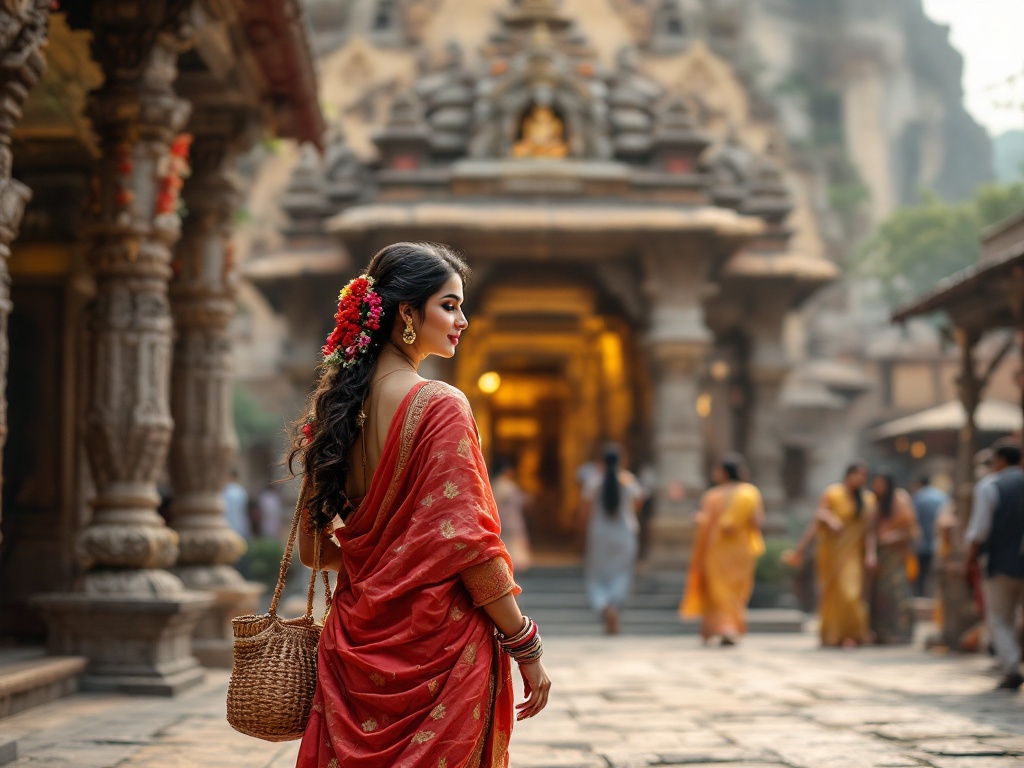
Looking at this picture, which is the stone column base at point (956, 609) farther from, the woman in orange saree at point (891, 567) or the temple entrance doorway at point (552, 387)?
the temple entrance doorway at point (552, 387)

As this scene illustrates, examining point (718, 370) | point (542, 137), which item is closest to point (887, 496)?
point (542, 137)

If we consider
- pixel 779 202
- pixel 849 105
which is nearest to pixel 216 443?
pixel 779 202

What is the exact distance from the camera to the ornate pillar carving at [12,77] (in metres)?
5.18

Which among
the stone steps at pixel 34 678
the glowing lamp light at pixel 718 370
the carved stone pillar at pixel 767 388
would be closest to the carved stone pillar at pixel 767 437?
the carved stone pillar at pixel 767 388

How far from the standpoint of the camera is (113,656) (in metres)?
7.32

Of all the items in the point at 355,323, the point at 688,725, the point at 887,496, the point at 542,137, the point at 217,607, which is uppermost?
the point at 542,137

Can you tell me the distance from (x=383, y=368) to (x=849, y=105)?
4626 centimetres

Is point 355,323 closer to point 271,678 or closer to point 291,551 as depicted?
point 291,551

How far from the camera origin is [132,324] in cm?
759

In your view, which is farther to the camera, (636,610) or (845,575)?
(636,610)

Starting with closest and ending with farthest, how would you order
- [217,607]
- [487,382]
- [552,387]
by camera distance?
[217,607]
[487,382]
[552,387]

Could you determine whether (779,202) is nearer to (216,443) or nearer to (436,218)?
(436,218)

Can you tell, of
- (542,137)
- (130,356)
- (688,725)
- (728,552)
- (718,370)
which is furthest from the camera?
(718,370)

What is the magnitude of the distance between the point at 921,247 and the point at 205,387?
103 feet
